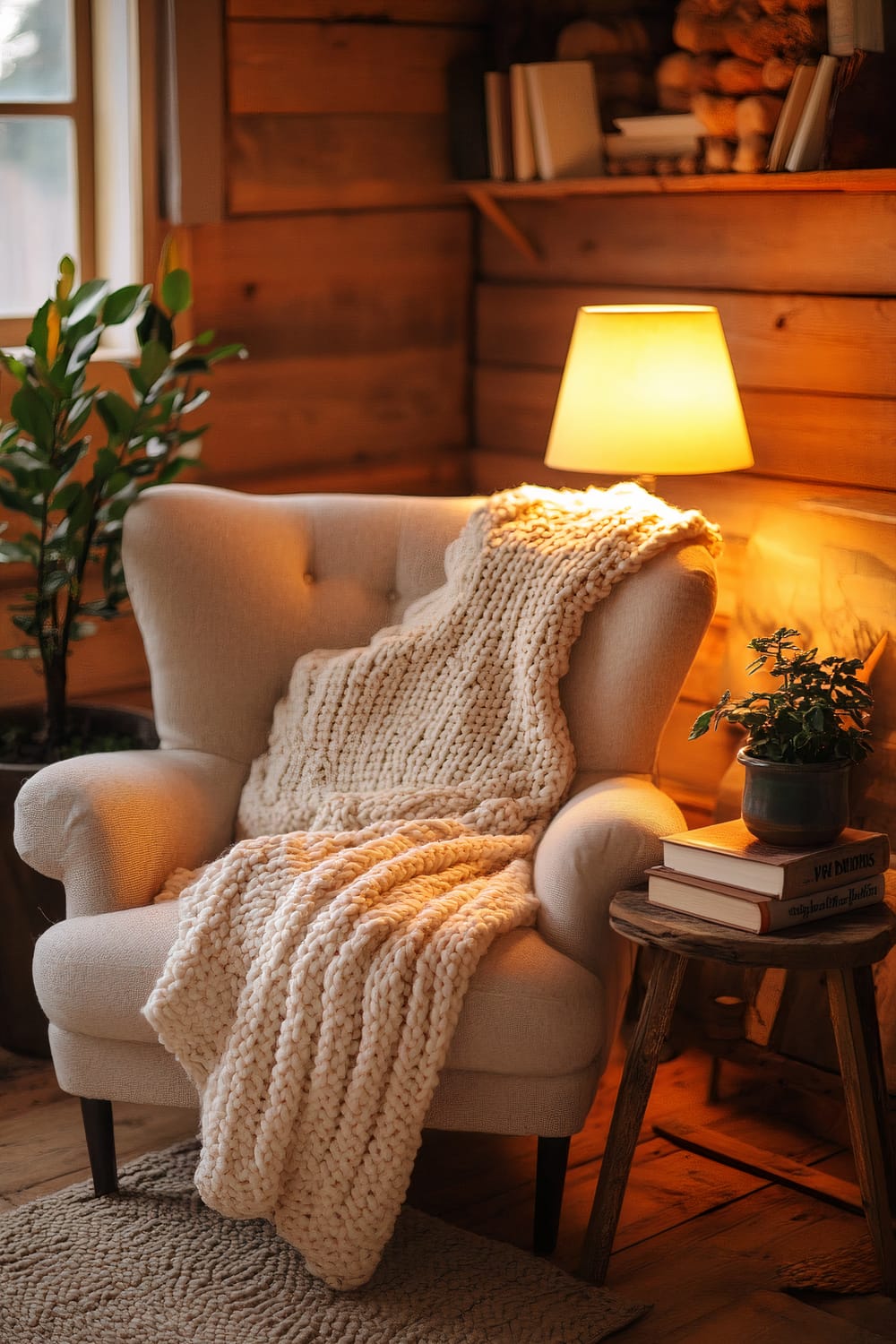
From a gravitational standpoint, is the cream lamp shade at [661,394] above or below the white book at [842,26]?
below

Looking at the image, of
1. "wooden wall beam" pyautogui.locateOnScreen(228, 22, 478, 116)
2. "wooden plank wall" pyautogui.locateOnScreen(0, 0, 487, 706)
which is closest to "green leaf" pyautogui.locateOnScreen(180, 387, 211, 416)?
"wooden plank wall" pyautogui.locateOnScreen(0, 0, 487, 706)

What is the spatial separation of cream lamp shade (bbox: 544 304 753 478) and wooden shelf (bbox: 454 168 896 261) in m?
0.27

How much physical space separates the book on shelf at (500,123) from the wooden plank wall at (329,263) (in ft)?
0.62

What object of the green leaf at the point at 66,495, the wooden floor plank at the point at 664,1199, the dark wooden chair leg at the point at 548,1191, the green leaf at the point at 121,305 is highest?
the green leaf at the point at 121,305

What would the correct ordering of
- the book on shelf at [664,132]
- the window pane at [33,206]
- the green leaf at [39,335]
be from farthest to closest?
the window pane at [33,206]
the book on shelf at [664,132]
the green leaf at [39,335]

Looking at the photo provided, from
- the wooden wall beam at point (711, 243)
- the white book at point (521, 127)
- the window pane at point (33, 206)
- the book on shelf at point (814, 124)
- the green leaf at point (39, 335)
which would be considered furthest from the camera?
the white book at point (521, 127)

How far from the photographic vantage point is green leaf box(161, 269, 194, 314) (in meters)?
2.35

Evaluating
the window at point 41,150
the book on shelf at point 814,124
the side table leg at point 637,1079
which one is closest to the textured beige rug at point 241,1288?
the side table leg at point 637,1079

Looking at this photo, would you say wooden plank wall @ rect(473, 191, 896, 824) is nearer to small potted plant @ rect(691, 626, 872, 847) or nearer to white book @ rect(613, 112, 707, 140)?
white book @ rect(613, 112, 707, 140)

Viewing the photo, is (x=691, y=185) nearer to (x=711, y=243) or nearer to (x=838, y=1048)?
(x=711, y=243)

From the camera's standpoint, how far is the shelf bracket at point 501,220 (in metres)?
2.97

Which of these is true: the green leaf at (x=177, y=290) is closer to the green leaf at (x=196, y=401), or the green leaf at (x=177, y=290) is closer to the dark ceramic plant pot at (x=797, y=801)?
the green leaf at (x=196, y=401)

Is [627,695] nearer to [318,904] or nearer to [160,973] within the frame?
[318,904]

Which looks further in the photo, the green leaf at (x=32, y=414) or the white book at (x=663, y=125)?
the white book at (x=663, y=125)
